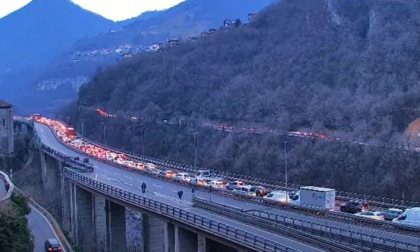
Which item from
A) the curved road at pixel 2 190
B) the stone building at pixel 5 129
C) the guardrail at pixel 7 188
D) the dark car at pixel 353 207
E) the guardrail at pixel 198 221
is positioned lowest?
the dark car at pixel 353 207

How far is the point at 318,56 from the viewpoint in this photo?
320 ft

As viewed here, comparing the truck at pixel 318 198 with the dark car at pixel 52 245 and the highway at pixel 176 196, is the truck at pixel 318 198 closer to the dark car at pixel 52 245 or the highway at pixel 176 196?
the highway at pixel 176 196

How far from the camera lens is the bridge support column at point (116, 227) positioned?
48997mm

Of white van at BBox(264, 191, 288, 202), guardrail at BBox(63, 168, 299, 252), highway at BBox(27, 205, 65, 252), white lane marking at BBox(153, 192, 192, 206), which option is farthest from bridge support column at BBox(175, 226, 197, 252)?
highway at BBox(27, 205, 65, 252)

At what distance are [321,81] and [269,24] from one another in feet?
127

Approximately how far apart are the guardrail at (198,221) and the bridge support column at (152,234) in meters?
2.86

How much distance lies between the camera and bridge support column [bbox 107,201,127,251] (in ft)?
161

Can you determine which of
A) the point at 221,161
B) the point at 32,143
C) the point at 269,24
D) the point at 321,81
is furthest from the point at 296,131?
the point at 269,24

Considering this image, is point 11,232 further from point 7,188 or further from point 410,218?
point 410,218

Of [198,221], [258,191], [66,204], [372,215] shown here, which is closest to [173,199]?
[258,191]

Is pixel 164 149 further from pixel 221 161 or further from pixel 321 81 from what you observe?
pixel 321 81

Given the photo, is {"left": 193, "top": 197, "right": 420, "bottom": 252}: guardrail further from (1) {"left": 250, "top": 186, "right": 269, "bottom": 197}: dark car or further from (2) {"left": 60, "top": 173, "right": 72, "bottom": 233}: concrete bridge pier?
(2) {"left": 60, "top": 173, "right": 72, "bottom": 233}: concrete bridge pier

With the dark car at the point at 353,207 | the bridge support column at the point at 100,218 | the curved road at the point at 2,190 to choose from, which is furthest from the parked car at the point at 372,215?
the bridge support column at the point at 100,218

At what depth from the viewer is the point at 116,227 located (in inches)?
1935
